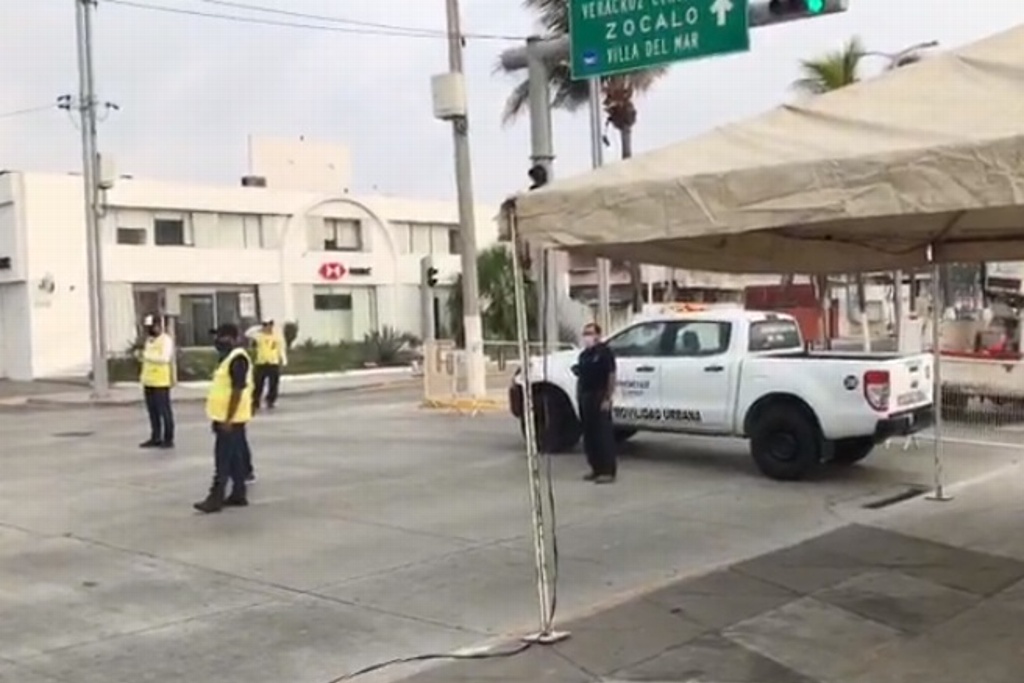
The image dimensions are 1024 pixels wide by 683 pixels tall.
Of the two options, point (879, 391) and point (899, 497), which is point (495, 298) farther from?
point (899, 497)

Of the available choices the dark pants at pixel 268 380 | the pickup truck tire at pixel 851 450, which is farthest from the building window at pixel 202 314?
the pickup truck tire at pixel 851 450

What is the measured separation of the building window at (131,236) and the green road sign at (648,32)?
26.6 metres

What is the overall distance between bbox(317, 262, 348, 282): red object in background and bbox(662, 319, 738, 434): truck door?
1195 inches

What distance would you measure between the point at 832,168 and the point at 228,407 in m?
7.19

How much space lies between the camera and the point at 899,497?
38.3ft

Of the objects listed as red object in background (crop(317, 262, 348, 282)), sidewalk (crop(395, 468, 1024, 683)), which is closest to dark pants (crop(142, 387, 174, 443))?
sidewalk (crop(395, 468, 1024, 683))

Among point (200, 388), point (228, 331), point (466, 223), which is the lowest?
point (200, 388)

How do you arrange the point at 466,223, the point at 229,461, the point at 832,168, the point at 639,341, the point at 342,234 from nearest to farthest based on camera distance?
the point at 832,168
the point at 229,461
the point at 639,341
the point at 466,223
the point at 342,234

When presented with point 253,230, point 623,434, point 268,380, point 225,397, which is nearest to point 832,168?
point 225,397

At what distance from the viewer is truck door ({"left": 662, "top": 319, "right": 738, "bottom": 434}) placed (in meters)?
13.7

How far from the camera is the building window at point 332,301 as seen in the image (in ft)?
144

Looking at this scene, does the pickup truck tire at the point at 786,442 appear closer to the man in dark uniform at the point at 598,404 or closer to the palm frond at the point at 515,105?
the man in dark uniform at the point at 598,404

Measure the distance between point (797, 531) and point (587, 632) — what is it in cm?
370

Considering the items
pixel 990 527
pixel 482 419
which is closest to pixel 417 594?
pixel 990 527
